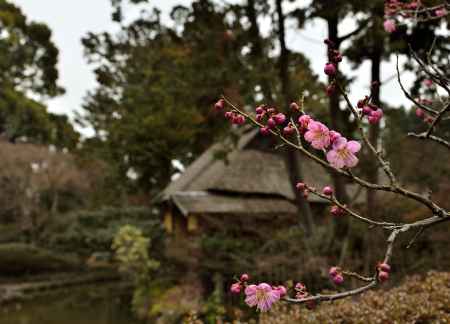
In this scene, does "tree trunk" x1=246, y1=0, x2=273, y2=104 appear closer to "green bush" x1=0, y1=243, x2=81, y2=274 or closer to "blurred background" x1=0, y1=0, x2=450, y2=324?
"blurred background" x1=0, y1=0, x2=450, y2=324

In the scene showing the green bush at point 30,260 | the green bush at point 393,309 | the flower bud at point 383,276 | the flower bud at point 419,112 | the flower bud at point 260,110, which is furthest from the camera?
the green bush at point 30,260

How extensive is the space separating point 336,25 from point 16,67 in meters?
5.46

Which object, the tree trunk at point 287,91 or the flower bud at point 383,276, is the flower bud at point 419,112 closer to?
the flower bud at point 383,276

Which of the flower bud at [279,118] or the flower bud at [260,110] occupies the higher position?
the flower bud at [260,110]

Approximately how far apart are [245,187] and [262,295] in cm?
1150

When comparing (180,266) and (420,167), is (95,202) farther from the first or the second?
(420,167)

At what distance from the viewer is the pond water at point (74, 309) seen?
12234 millimetres

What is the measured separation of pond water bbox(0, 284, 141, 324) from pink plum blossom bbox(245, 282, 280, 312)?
35.4 feet

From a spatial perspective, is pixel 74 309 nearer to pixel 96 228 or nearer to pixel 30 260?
pixel 30 260

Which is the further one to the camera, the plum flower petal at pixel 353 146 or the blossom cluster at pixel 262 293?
the blossom cluster at pixel 262 293

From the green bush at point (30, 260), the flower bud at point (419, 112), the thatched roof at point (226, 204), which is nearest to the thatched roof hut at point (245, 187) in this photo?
the thatched roof at point (226, 204)


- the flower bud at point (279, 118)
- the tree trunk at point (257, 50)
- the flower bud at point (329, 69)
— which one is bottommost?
the flower bud at point (279, 118)

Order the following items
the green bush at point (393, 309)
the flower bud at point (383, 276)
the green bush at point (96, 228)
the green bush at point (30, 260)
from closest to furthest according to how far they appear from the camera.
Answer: the flower bud at point (383, 276) → the green bush at point (393, 309) → the green bush at point (30, 260) → the green bush at point (96, 228)

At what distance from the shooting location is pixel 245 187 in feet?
44.2
